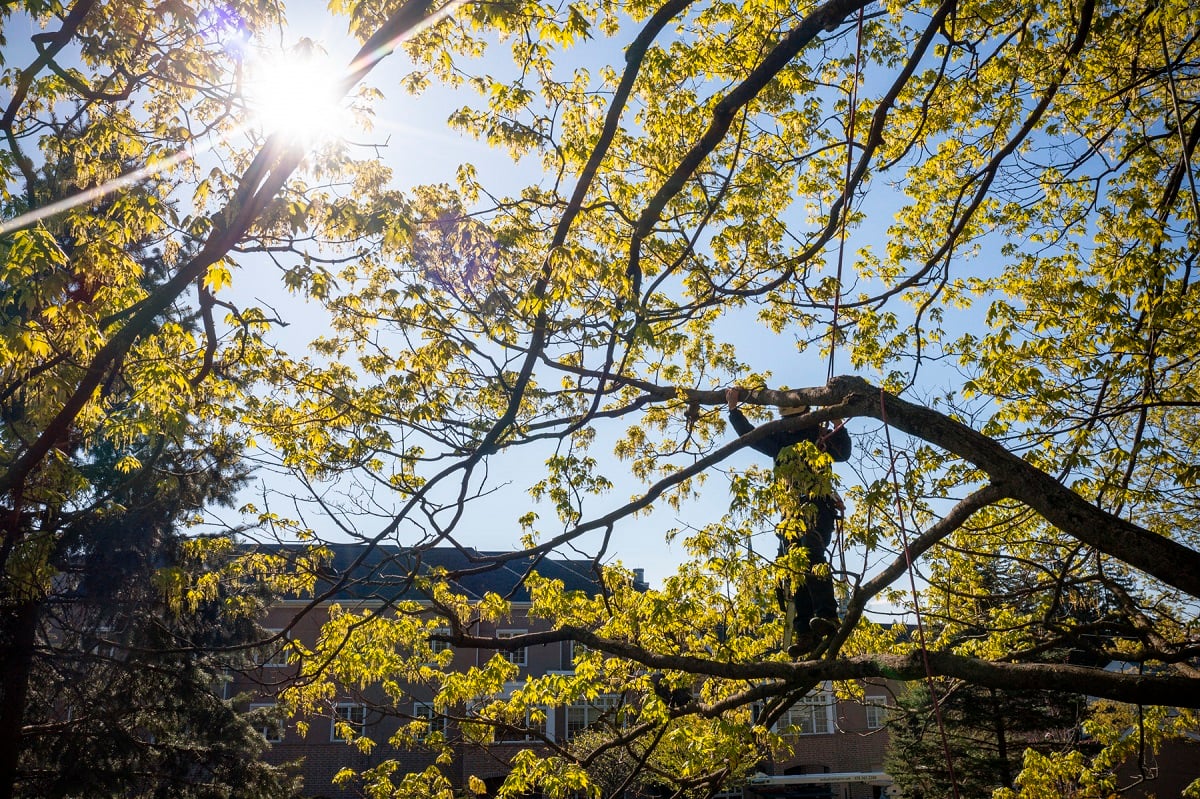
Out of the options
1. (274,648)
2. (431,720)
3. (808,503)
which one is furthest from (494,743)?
(808,503)

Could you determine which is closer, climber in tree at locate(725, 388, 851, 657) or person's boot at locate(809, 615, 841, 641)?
climber in tree at locate(725, 388, 851, 657)

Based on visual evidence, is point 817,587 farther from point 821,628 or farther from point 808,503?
point 808,503

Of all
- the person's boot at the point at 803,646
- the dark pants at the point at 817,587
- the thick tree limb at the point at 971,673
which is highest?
the dark pants at the point at 817,587

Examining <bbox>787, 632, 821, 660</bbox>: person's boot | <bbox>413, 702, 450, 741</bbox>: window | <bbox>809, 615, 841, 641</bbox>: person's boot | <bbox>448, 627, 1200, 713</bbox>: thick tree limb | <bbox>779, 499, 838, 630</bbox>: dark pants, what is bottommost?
<bbox>413, 702, 450, 741</bbox>: window

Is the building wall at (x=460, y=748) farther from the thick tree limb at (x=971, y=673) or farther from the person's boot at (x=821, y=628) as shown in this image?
the thick tree limb at (x=971, y=673)

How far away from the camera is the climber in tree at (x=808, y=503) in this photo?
184 inches

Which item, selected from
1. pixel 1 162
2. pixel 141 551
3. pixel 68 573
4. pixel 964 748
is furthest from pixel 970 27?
pixel 964 748

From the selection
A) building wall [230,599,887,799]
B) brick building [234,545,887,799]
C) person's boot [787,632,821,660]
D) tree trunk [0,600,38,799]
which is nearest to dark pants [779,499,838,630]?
person's boot [787,632,821,660]

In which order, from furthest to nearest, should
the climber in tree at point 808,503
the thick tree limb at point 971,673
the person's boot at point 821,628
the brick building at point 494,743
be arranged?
the brick building at point 494,743, the person's boot at point 821,628, the climber in tree at point 808,503, the thick tree limb at point 971,673

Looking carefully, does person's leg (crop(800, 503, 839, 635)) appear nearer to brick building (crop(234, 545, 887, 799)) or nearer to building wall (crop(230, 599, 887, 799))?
brick building (crop(234, 545, 887, 799))

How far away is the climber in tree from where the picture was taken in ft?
15.4

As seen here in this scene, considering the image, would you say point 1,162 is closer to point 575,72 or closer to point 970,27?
point 575,72

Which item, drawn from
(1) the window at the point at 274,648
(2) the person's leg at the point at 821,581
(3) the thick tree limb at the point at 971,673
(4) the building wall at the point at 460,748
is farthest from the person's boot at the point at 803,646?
(4) the building wall at the point at 460,748

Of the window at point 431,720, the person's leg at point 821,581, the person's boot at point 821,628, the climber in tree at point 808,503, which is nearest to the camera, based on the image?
the climber in tree at point 808,503
